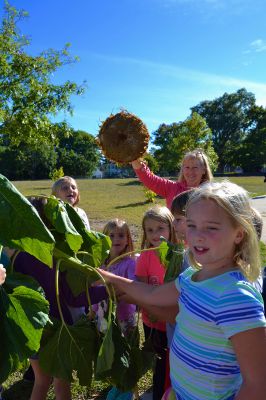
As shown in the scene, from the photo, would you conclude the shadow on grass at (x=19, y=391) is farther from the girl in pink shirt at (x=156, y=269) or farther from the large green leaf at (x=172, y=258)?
the large green leaf at (x=172, y=258)

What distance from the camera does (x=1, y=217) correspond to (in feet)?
3.57

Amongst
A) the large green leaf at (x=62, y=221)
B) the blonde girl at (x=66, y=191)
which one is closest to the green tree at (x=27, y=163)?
the blonde girl at (x=66, y=191)

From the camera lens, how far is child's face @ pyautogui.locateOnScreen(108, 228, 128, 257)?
3035 mm

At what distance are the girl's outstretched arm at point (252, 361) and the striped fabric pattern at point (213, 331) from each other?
0.02m

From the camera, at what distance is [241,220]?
1.38 m

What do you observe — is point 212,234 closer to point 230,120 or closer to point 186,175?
point 186,175

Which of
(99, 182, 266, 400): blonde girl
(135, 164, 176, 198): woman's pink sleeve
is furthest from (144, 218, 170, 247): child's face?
(99, 182, 266, 400): blonde girl

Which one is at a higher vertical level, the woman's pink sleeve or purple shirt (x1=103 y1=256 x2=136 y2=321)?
the woman's pink sleeve

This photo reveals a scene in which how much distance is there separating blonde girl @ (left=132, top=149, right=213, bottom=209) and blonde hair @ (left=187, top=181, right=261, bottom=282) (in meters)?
1.99

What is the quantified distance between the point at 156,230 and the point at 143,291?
1.08 metres

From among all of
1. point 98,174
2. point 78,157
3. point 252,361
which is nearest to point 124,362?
point 252,361

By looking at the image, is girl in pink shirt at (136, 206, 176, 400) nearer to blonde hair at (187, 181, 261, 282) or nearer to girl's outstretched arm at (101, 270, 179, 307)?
girl's outstretched arm at (101, 270, 179, 307)

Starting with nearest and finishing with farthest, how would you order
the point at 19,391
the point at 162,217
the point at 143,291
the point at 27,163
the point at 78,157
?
the point at 143,291
the point at 162,217
the point at 19,391
the point at 27,163
the point at 78,157

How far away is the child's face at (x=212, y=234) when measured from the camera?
1.35 metres
